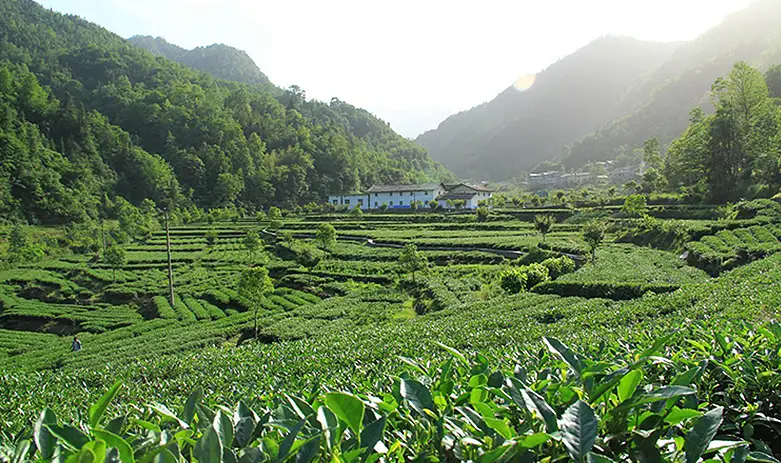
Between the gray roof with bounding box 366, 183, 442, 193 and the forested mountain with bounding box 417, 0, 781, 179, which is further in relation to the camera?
the forested mountain with bounding box 417, 0, 781, 179

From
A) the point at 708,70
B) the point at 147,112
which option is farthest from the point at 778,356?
the point at 708,70

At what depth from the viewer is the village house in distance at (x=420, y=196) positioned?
67.1m

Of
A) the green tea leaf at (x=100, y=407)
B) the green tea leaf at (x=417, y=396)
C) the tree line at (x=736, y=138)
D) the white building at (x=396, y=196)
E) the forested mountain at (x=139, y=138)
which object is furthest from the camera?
the white building at (x=396, y=196)

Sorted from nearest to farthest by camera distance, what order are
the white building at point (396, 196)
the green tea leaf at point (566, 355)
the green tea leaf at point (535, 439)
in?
the green tea leaf at point (535, 439) → the green tea leaf at point (566, 355) → the white building at point (396, 196)

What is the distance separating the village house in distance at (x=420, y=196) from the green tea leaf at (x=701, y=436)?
6387cm

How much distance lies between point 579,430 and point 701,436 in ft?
1.24

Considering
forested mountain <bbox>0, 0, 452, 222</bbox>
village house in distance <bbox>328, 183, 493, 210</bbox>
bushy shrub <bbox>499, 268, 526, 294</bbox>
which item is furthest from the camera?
village house in distance <bbox>328, 183, 493, 210</bbox>

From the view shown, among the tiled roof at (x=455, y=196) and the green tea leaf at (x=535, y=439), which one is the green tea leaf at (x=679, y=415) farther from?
the tiled roof at (x=455, y=196)

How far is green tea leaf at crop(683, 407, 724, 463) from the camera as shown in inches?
46.1

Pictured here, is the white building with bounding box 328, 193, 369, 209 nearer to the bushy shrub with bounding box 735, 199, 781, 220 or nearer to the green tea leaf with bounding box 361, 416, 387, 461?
the bushy shrub with bounding box 735, 199, 781, 220

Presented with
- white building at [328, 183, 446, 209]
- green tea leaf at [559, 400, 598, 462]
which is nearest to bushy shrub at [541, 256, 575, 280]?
green tea leaf at [559, 400, 598, 462]

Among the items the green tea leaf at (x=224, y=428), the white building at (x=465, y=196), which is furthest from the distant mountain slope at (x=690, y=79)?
the green tea leaf at (x=224, y=428)

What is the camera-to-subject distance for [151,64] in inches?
4756

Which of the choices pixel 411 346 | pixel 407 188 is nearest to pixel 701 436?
pixel 411 346
